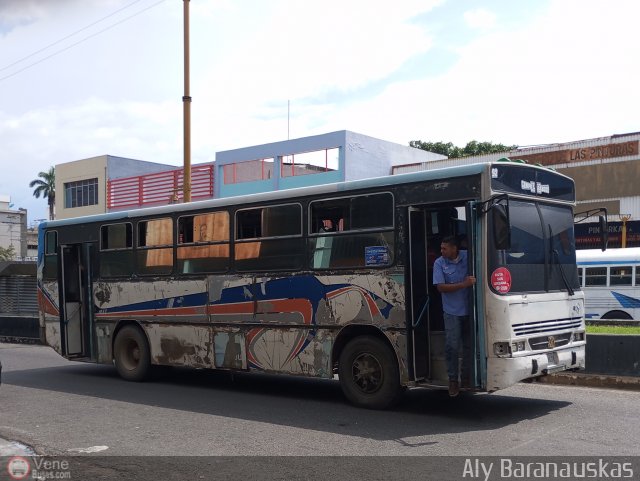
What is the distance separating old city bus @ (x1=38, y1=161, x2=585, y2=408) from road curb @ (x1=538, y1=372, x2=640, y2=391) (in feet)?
6.62

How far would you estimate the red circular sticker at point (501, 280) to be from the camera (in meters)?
7.99

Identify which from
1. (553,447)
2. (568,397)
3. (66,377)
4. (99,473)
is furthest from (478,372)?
(66,377)

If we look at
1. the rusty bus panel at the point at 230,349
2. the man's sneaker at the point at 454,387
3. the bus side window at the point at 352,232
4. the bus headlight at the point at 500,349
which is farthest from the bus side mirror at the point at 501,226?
the rusty bus panel at the point at 230,349

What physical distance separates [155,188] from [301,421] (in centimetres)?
3058

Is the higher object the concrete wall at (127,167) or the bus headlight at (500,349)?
the concrete wall at (127,167)

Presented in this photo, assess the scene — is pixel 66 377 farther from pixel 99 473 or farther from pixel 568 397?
pixel 568 397

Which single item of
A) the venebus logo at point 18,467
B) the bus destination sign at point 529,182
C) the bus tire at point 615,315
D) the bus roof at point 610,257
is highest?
the bus destination sign at point 529,182

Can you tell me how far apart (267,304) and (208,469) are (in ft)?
13.1

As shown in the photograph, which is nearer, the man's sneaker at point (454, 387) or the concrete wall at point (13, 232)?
the man's sneaker at point (454, 387)

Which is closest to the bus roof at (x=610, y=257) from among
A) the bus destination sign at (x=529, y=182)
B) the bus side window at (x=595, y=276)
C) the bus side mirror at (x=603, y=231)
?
the bus side window at (x=595, y=276)

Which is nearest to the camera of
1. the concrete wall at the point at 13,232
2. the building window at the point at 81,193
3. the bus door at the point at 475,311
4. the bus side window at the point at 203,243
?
the bus door at the point at 475,311

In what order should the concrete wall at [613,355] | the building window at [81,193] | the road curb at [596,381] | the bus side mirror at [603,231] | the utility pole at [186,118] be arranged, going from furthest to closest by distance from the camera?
1. the building window at [81,193]
2. the utility pole at [186,118]
3. the concrete wall at [613,355]
4. the road curb at [596,381]
5. the bus side mirror at [603,231]

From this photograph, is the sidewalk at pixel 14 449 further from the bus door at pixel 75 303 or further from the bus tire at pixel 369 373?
the bus door at pixel 75 303

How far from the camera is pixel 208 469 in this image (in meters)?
6.50
